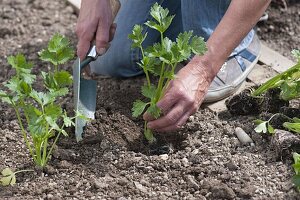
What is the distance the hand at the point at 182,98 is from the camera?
7.71 feet

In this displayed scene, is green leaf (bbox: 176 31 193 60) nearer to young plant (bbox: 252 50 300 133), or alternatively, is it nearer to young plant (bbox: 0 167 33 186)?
young plant (bbox: 252 50 300 133)

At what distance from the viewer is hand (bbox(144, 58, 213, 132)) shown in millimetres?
2350

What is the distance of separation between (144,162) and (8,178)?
0.46 metres

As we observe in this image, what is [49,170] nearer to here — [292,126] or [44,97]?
[44,97]

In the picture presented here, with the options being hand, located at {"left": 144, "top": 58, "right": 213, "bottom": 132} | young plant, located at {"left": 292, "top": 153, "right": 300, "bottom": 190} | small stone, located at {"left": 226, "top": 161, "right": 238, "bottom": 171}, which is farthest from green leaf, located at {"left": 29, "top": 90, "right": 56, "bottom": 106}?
young plant, located at {"left": 292, "top": 153, "right": 300, "bottom": 190}

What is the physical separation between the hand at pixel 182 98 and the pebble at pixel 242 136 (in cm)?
21

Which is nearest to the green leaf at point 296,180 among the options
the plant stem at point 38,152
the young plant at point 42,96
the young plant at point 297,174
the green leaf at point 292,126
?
the young plant at point 297,174

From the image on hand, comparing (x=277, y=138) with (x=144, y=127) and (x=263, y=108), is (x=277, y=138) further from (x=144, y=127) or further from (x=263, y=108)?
(x=144, y=127)

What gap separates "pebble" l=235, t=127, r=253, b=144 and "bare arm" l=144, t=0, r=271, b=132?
20cm

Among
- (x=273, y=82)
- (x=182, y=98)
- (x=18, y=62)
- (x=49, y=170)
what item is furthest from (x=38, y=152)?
(x=273, y=82)

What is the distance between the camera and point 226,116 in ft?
8.78

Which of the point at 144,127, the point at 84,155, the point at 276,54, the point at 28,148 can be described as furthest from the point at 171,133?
the point at 276,54

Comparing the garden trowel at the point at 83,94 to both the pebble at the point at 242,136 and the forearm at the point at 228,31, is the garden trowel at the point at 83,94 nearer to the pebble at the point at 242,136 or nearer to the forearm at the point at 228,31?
the forearm at the point at 228,31

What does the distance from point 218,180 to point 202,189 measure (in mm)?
67
